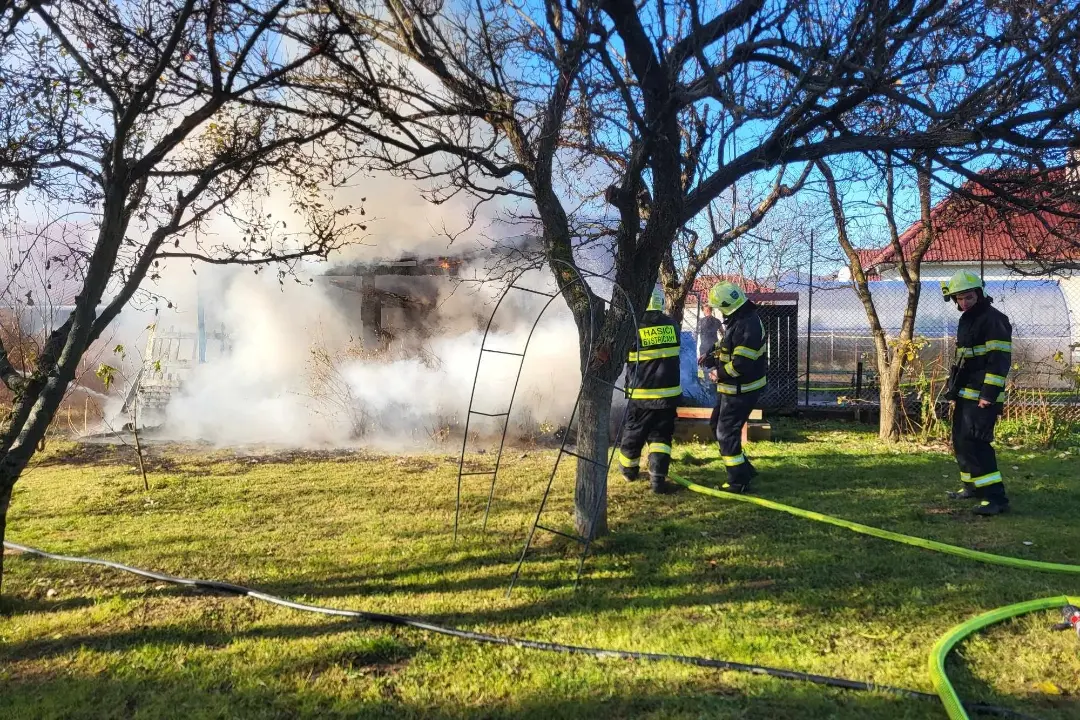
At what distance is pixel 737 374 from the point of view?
226 inches

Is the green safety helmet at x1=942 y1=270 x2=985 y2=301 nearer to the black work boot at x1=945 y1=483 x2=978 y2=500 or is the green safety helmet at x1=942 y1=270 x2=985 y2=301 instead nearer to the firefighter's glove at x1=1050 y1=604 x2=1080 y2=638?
the black work boot at x1=945 y1=483 x2=978 y2=500

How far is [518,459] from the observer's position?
23.6 ft

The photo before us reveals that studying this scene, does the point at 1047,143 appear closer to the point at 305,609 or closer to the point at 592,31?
the point at 592,31

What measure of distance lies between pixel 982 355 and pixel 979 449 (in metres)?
0.72

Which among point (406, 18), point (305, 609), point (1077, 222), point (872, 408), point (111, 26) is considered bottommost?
point (305, 609)

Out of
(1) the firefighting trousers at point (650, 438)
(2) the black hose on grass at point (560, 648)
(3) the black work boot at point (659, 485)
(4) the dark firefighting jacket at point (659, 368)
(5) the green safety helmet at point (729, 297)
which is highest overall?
(5) the green safety helmet at point (729, 297)

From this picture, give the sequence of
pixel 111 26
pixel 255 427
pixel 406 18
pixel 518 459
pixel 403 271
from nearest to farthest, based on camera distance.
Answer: pixel 111 26 < pixel 406 18 < pixel 518 459 < pixel 255 427 < pixel 403 271

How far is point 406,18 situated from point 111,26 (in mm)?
1489

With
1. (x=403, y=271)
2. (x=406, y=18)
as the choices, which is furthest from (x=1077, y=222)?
(x=403, y=271)

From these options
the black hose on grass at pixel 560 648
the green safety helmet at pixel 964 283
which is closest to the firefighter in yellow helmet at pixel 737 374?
the green safety helmet at pixel 964 283

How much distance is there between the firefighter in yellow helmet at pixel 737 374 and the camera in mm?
5684

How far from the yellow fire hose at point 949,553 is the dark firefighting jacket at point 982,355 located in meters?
1.38

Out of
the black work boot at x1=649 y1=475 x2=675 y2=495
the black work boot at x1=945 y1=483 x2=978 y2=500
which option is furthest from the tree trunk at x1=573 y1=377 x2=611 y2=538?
the black work boot at x1=945 y1=483 x2=978 y2=500

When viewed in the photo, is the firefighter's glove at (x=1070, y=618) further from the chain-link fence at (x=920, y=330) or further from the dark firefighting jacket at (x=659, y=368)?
the chain-link fence at (x=920, y=330)
